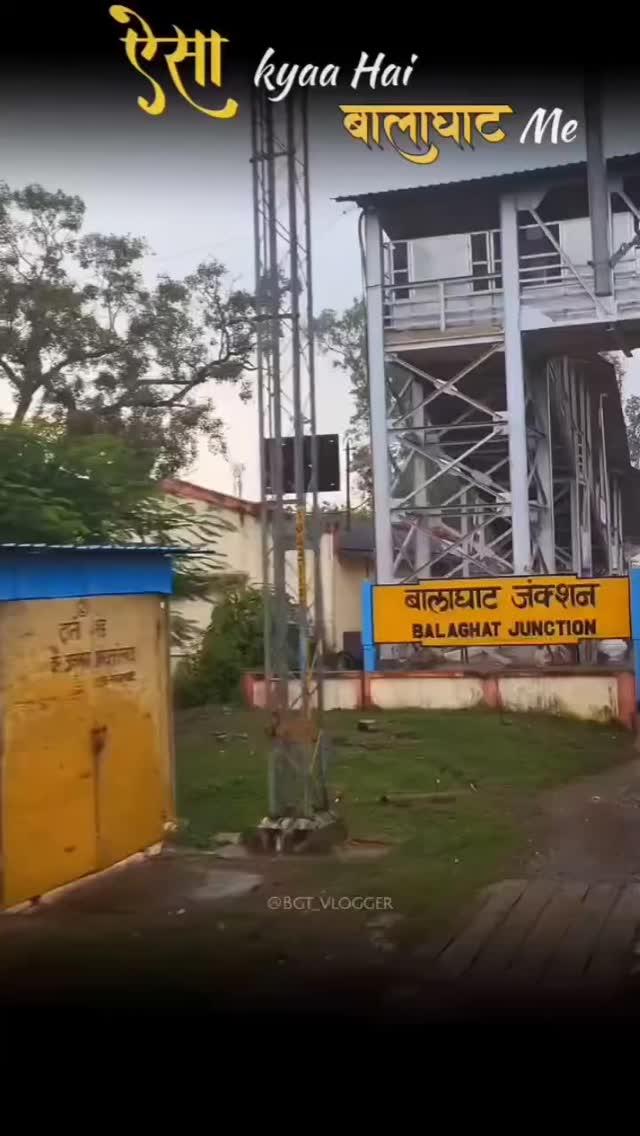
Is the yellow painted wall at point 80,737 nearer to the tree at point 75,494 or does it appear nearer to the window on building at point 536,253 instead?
the tree at point 75,494

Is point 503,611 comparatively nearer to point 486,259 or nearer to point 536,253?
point 536,253

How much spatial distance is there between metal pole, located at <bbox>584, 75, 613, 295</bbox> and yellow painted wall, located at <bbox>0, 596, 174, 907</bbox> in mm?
4139

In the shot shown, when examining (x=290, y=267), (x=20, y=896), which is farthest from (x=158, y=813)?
(x=290, y=267)

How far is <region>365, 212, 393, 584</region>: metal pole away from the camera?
13883mm

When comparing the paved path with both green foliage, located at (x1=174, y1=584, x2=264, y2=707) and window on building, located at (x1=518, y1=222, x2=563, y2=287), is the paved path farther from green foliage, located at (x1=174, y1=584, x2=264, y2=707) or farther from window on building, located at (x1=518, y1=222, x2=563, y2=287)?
window on building, located at (x1=518, y1=222, x2=563, y2=287)

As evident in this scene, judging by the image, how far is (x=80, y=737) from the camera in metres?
6.52

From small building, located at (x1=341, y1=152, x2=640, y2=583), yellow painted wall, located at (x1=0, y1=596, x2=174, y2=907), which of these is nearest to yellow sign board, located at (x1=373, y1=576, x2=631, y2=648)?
small building, located at (x1=341, y1=152, x2=640, y2=583)

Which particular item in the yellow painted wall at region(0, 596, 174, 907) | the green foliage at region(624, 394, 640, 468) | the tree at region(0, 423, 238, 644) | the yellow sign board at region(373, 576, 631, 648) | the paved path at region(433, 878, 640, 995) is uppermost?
the green foliage at region(624, 394, 640, 468)

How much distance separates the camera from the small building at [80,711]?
595 centimetres

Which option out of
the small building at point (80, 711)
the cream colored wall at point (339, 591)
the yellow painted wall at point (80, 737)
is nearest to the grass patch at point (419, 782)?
the yellow painted wall at point (80, 737)

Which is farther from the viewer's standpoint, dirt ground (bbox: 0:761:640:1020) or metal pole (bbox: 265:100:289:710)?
metal pole (bbox: 265:100:289:710)

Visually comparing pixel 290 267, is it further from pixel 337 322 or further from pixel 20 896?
pixel 337 322

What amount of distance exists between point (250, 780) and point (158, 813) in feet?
7.48
